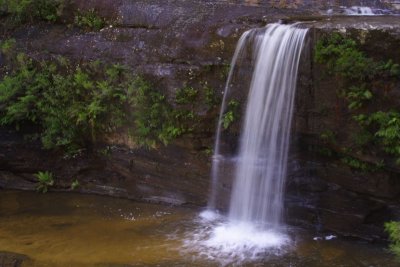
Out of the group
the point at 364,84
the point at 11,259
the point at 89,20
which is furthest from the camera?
the point at 89,20

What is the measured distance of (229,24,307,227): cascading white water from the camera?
26.6ft

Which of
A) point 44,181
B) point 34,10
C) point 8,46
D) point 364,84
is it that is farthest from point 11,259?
point 34,10

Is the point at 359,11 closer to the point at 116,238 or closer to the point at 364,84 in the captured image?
the point at 364,84

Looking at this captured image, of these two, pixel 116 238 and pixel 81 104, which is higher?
pixel 81 104

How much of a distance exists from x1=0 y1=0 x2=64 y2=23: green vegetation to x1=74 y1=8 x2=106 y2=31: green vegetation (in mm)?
548

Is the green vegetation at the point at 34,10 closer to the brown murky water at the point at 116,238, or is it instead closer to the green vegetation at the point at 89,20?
the green vegetation at the point at 89,20

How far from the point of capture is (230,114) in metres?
8.62

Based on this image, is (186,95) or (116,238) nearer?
(116,238)

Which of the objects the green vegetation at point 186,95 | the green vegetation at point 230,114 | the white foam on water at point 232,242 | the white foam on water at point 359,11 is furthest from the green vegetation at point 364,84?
the green vegetation at point 186,95

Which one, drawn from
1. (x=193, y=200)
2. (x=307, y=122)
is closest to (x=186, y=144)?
(x=193, y=200)

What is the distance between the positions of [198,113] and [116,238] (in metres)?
2.57

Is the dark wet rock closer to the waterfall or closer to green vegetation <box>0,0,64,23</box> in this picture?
the waterfall

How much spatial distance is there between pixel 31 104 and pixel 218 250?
501cm

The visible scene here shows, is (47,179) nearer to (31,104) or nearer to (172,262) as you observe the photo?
(31,104)
